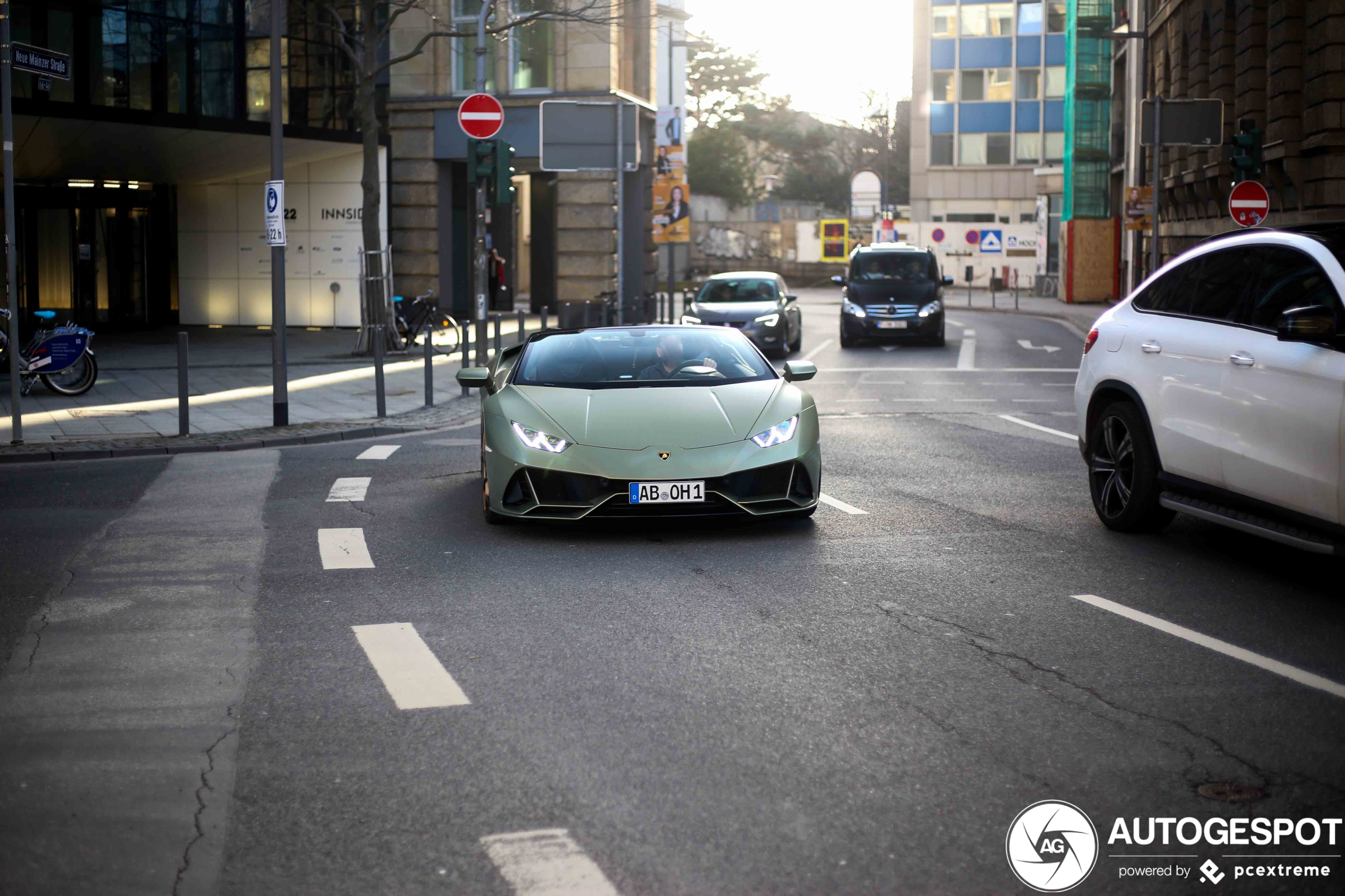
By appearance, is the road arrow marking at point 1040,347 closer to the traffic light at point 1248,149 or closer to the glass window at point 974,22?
the traffic light at point 1248,149

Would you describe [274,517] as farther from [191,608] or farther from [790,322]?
[790,322]

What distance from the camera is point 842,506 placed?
10.3 m

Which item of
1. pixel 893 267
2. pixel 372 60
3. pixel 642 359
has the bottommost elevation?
pixel 642 359

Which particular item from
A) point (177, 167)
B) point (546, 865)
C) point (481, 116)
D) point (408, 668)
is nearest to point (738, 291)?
A: point (481, 116)

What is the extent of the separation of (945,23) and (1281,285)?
76006 mm

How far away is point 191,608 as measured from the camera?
7285 millimetres

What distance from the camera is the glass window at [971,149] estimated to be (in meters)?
79.9

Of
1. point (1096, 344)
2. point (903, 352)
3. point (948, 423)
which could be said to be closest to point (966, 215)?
point (903, 352)

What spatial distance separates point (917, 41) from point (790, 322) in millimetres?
55841

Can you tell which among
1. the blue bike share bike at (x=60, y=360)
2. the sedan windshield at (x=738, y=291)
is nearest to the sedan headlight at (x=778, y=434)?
the blue bike share bike at (x=60, y=360)

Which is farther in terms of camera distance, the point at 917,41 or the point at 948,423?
the point at 917,41

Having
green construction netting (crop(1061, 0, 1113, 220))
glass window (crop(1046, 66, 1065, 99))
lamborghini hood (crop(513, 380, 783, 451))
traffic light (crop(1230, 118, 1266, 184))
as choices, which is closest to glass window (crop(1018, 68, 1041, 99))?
glass window (crop(1046, 66, 1065, 99))

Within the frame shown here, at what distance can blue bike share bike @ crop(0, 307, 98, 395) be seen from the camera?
60.8 feet

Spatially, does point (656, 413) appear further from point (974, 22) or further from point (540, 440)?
point (974, 22)
